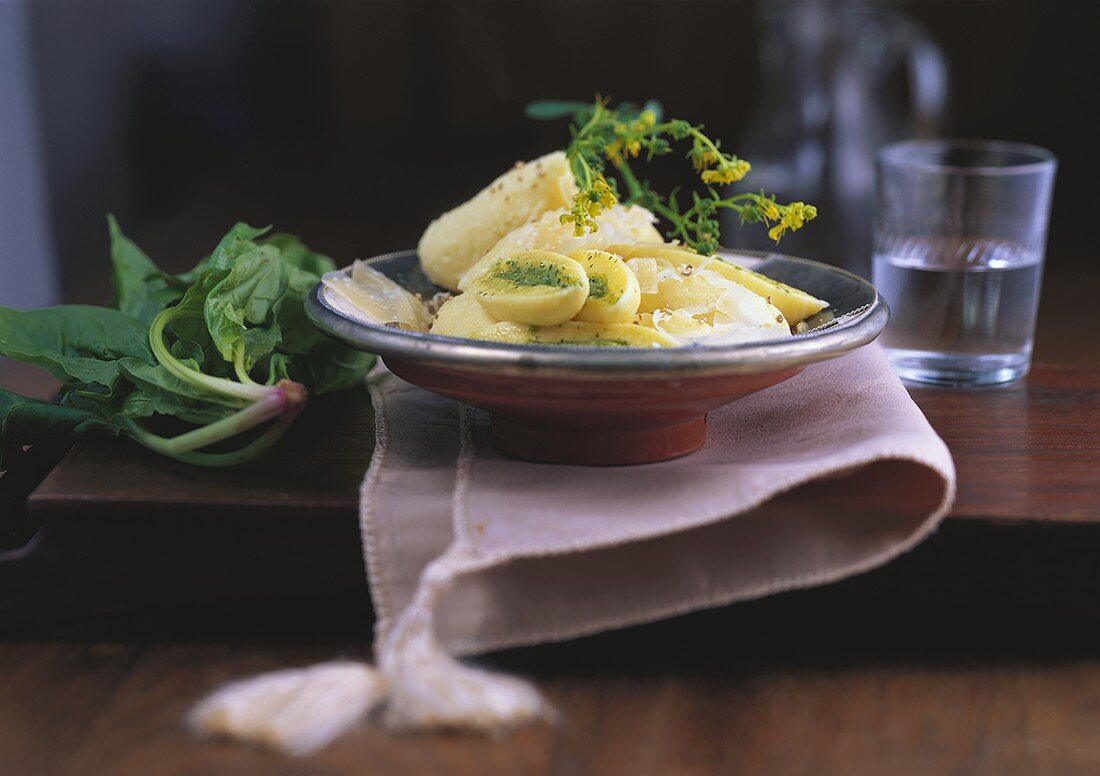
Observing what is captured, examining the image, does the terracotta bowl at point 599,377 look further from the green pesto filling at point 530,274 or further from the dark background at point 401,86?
the dark background at point 401,86

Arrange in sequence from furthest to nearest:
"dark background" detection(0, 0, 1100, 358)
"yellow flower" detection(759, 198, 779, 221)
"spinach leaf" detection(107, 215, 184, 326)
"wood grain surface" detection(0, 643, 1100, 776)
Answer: "dark background" detection(0, 0, 1100, 358) < "spinach leaf" detection(107, 215, 184, 326) < "yellow flower" detection(759, 198, 779, 221) < "wood grain surface" detection(0, 643, 1100, 776)

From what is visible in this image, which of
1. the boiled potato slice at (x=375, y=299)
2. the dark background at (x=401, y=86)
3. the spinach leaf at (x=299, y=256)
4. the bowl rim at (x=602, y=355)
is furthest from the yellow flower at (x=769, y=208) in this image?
the dark background at (x=401, y=86)

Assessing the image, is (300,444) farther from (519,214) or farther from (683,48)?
(683,48)

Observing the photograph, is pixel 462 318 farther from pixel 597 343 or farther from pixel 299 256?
pixel 299 256

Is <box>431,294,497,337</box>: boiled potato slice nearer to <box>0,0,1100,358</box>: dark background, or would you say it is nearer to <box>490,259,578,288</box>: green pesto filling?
<box>490,259,578,288</box>: green pesto filling

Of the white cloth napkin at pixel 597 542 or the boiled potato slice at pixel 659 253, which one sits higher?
the boiled potato slice at pixel 659 253

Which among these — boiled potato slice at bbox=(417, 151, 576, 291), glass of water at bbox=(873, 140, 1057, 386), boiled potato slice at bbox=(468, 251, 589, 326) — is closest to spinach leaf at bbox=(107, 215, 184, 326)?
boiled potato slice at bbox=(417, 151, 576, 291)

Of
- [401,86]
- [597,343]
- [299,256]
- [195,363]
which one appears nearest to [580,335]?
[597,343]
